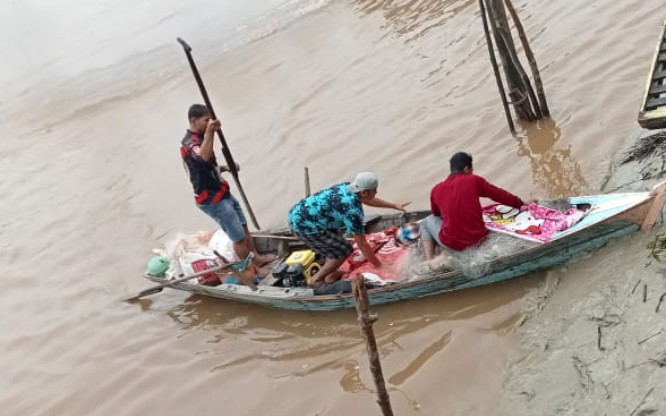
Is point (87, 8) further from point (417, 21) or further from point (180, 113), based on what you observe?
point (417, 21)

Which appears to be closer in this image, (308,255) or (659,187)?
(659,187)

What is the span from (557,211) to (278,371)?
2.96 m

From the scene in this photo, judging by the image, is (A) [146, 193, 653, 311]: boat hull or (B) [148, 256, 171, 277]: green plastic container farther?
(B) [148, 256, 171, 277]: green plastic container

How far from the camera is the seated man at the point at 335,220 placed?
19.5ft

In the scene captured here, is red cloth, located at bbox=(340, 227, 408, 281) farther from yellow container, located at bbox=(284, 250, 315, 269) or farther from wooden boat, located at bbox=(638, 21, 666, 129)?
wooden boat, located at bbox=(638, 21, 666, 129)

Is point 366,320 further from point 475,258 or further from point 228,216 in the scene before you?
point 228,216

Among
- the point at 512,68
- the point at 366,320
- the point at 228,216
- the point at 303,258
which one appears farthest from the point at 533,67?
the point at 366,320


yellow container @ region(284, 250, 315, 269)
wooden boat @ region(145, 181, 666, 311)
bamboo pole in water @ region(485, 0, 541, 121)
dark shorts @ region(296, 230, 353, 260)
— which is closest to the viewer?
wooden boat @ region(145, 181, 666, 311)

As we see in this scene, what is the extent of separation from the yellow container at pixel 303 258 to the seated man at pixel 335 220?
0.79 feet

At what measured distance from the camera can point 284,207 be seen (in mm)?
8961

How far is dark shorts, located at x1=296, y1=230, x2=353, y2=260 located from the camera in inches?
247

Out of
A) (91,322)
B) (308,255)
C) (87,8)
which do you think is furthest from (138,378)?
(87,8)

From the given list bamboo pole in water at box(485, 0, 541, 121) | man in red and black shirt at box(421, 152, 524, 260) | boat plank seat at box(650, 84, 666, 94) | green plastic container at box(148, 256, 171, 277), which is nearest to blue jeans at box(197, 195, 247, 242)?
green plastic container at box(148, 256, 171, 277)

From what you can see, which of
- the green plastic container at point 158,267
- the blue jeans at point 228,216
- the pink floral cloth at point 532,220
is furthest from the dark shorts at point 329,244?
the green plastic container at point 158,267
